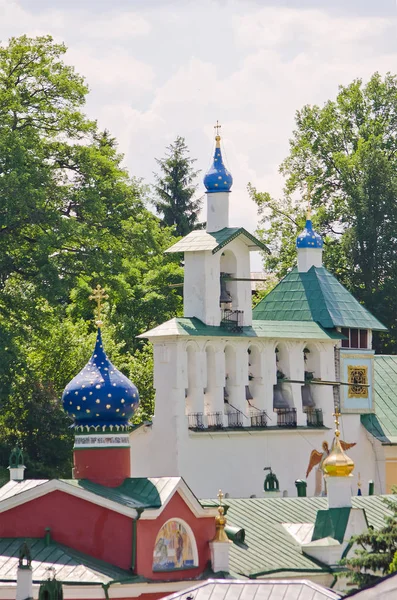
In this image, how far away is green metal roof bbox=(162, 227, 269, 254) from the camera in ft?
139

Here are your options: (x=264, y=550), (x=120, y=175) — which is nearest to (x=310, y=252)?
(x=120, y=175)

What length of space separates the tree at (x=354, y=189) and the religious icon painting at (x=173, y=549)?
29656mm

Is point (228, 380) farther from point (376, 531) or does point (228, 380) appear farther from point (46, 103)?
point (376, 531)

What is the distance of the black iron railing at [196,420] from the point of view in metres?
41.2

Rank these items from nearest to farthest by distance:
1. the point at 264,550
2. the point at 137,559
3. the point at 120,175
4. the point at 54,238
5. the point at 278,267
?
1. the point at 137,559
2. the point at 264,550
3. the point at 54,238
4. the point at 120,175
5. the point at 278,267

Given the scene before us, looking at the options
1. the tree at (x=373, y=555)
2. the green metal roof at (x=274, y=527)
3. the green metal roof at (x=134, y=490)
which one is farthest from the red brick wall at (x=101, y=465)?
the tree at (x=373, y=555)

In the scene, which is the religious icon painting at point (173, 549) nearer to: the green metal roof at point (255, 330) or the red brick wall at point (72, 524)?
the red brick wall at point (72, 524)

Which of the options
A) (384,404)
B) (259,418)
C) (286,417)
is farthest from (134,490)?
(384,404)

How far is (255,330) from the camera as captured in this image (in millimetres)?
43281

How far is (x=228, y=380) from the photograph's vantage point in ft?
140

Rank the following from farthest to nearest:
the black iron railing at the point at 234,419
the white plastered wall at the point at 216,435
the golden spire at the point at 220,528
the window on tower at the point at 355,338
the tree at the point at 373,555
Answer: the window on tower at the point at 355,338
the black iron railing at the point at 234,419
the white plastered wall at the point at 216,435
the golden spire at the point at 220,528
the tree at the point at 373,555

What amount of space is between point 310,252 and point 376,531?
1893cm

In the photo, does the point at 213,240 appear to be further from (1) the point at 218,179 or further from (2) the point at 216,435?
(2) the point at 216,435

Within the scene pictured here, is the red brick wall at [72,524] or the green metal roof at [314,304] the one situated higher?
the green metal roof at [314,304]
